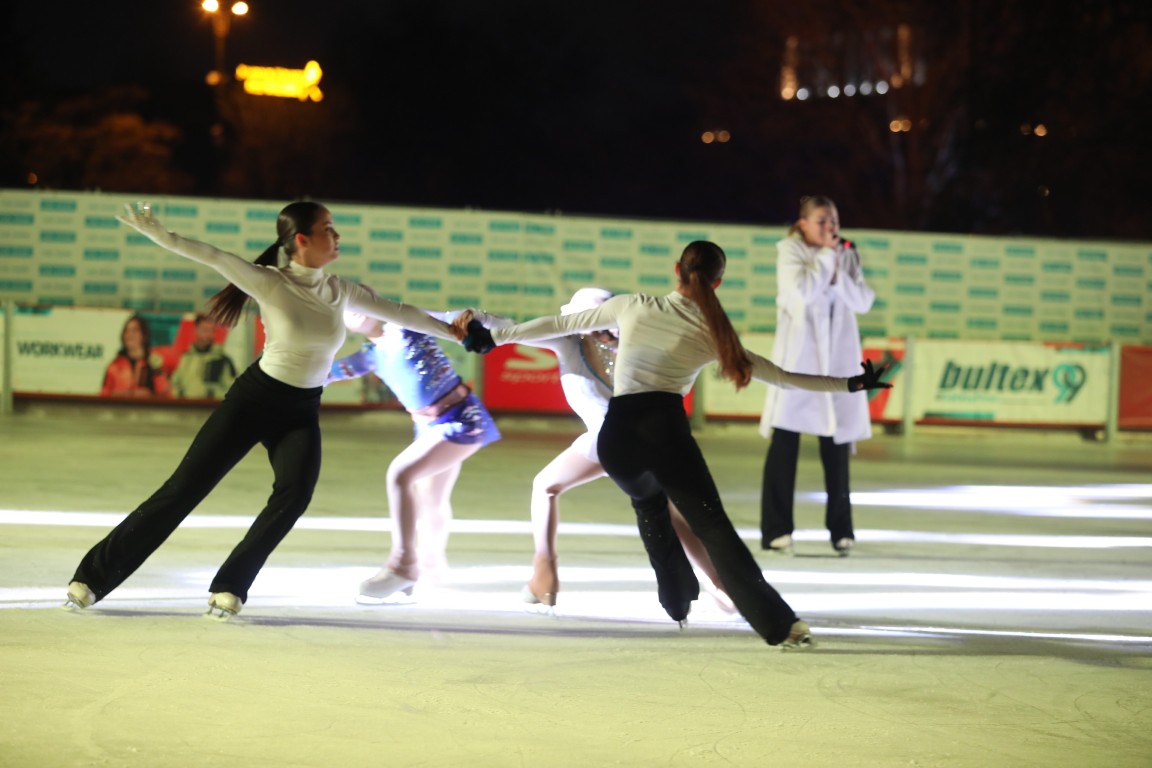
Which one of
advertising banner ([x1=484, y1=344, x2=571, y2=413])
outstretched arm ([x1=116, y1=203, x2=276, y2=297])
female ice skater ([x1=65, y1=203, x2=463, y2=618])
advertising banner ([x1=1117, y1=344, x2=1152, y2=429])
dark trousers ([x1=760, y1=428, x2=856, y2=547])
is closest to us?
outstretched arm ([x1=116, y1=203, x2=276, y2=297])

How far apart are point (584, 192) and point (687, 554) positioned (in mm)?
47093

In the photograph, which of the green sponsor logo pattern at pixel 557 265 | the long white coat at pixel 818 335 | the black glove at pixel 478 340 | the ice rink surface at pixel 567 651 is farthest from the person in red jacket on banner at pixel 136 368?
the black glove at pixel 478 340

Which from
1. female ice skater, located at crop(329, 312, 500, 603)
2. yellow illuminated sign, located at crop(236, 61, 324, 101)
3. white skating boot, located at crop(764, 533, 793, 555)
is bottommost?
white skating boot, located at crop(764, 533, 793, 555)

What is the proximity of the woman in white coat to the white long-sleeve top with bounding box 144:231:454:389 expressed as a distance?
3.32 m

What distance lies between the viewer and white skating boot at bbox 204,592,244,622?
6.25 metres

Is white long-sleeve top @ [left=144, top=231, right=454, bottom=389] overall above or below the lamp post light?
below

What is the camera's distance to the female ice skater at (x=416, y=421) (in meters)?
6.89

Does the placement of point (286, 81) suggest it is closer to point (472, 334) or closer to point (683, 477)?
point (472, 334)

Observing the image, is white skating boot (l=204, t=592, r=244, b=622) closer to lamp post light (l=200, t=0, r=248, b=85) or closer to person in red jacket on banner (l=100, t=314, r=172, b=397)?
person in red jacket on banner (l=100, t=314, r=172, b=397)

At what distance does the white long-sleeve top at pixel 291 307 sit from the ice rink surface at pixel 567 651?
109cm

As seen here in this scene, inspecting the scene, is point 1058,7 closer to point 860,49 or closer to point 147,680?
point 860,49

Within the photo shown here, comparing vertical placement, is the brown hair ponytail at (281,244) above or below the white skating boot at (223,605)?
above

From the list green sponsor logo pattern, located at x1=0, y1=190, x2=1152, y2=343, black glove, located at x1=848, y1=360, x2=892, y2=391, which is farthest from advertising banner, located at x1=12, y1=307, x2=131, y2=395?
black glove, located at x1=848, y1=360, x2=892, y2=391

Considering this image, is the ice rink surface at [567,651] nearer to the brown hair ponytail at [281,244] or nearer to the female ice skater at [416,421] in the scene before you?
the female ice skater at [416,421]
